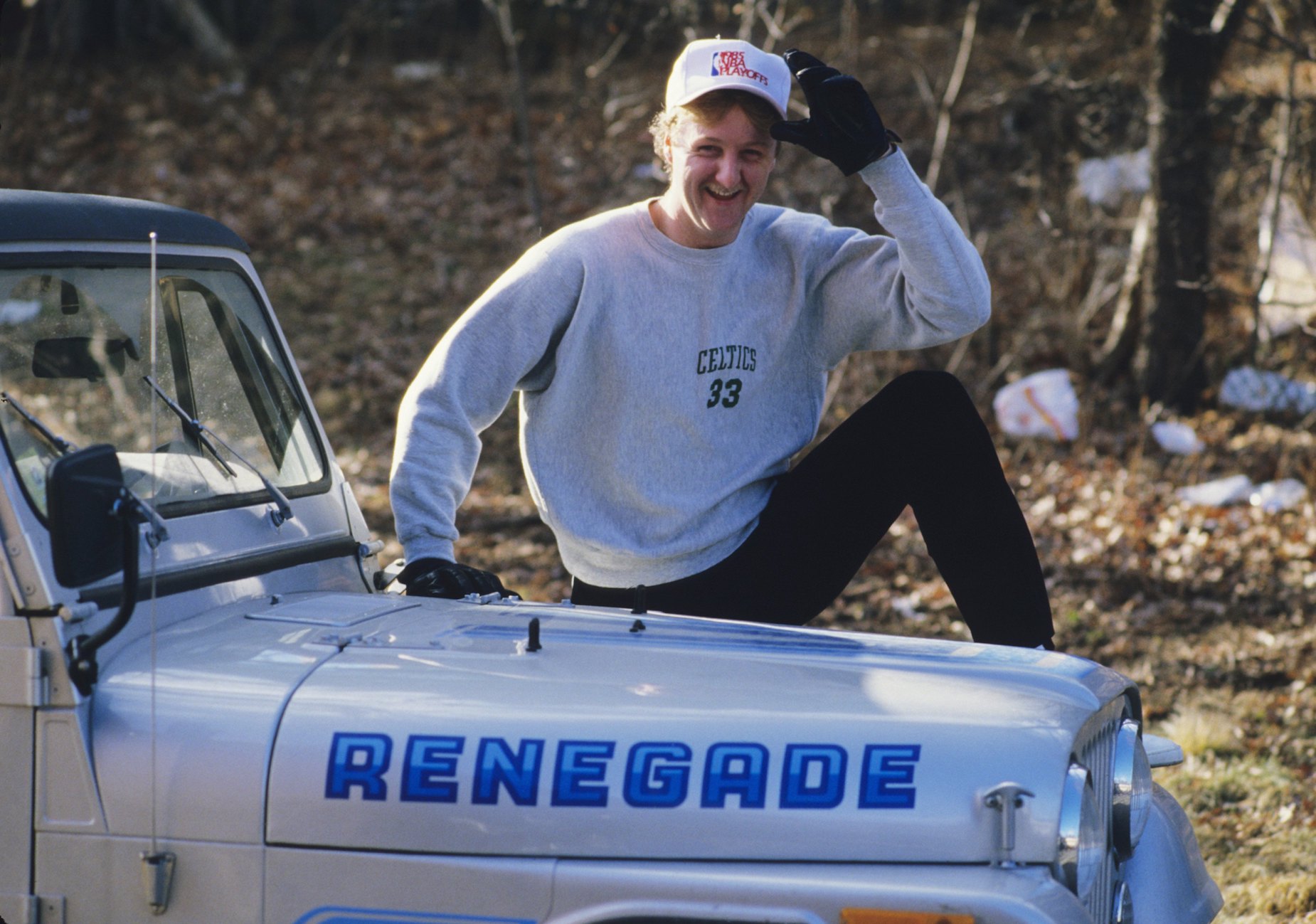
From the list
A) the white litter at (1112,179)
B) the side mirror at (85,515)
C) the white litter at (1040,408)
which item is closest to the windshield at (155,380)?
the side mirror at (85,515)

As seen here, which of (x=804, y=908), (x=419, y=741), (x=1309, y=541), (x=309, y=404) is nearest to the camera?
(x=804, y=908)

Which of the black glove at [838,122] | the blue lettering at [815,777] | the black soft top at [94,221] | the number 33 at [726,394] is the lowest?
the blue lettering at [815,777]

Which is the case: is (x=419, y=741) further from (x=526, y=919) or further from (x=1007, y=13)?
(x=1007, y=13)

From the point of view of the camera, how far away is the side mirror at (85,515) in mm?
1999

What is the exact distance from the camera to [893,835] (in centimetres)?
192

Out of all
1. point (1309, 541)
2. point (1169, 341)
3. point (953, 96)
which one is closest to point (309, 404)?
point (1309, 541)

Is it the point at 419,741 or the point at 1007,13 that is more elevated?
the point at 1007,13

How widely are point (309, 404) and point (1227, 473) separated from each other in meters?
6.66

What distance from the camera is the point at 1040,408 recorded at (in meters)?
8.93

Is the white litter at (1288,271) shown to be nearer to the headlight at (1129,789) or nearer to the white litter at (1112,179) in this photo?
the white litter at (1112,179)

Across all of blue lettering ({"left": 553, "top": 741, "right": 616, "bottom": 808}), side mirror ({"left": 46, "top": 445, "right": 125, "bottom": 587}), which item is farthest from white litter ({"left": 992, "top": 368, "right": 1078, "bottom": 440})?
side mirror ({"left": 46, "top": 445, "right": 125, "bottom": 587})

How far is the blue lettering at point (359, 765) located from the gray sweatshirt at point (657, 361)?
3.64 feet

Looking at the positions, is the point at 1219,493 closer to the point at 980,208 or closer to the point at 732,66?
the point at 980,208

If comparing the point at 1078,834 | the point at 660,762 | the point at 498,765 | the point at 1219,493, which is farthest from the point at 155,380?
the point at 1219,493
